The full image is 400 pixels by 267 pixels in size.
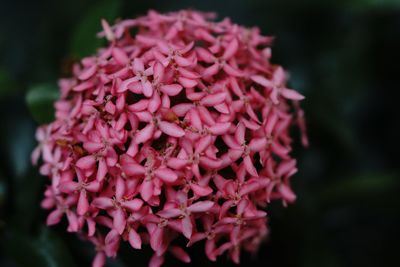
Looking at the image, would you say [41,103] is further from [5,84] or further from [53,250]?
[53,250]

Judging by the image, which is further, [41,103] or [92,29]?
[92,29]

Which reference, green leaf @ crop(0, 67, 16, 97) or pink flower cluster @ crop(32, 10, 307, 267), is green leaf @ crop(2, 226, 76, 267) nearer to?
pink flower cluster @ crop(32, 10, 307, 267)

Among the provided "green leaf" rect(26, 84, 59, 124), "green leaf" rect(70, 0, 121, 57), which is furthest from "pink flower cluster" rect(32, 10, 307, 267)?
"green leaf" rect(70, 0, 121, 57)

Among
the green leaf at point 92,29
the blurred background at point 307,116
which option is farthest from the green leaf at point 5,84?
the green leaf at point 92,29

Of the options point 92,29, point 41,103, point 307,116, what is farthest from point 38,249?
point 307,116

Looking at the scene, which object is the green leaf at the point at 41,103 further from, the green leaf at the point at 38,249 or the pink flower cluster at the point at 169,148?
the green leaf at the point at 38,249

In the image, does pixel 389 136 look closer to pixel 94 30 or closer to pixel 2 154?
pixel 94 30

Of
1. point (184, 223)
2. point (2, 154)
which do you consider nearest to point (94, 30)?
point (2, 154)
